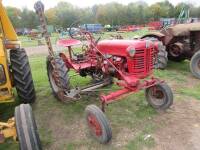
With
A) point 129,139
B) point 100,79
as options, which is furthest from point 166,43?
point 129,139

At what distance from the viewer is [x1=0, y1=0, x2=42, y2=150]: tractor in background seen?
10.3 feet

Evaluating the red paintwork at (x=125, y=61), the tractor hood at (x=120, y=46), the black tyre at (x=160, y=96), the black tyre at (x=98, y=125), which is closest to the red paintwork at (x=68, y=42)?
the red paintwork at (x=125, y=61)

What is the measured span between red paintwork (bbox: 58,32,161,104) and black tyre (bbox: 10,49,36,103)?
1229 mm

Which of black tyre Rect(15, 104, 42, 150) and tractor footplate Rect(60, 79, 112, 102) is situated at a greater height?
black tyre Rect(15, 104, 42, 150)

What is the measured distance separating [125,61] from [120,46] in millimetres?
265

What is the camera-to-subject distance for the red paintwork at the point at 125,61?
4.78m

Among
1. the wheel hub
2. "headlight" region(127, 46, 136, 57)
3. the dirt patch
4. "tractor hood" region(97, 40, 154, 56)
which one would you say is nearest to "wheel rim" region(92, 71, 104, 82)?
"tractor hood" region(97, 40, 154, 56)

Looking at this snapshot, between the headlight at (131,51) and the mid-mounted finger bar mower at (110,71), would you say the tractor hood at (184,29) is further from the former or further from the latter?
the headlight at (131,51)

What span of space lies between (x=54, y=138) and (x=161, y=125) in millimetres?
1673

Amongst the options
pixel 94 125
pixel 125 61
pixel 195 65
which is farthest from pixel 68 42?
pixel 195 65

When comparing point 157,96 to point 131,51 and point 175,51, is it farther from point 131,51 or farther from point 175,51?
point 175,51

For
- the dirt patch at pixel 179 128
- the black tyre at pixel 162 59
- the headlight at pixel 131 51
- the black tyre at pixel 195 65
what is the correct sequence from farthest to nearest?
the black tyre at pixel 162 59, the black tyre at pixel 195 65, the headlight at pixel 131 51, the dirt patch at pixel 179 128

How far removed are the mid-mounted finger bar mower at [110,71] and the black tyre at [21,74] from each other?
483mm

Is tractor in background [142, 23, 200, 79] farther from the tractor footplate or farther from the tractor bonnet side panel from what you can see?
the tractor footplate
